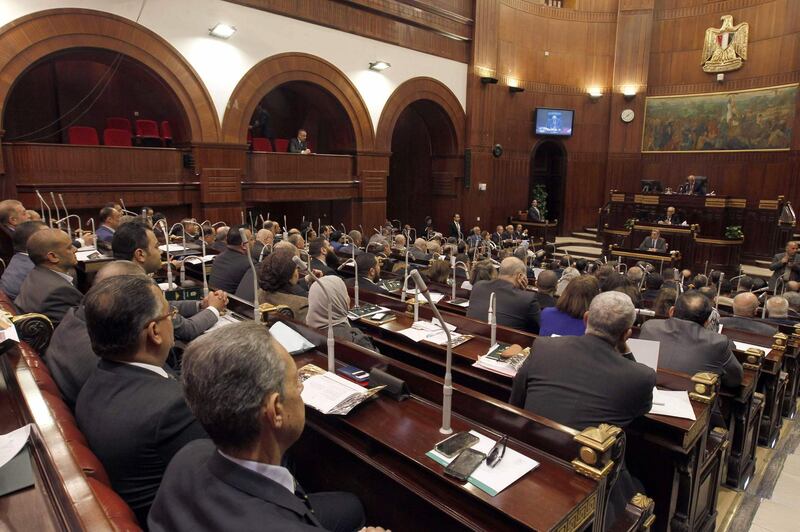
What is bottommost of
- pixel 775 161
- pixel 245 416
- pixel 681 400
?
pixel 681 400

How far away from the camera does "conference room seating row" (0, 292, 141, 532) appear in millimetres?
1295

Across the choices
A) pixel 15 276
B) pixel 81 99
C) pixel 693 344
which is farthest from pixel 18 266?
pixel 81 99

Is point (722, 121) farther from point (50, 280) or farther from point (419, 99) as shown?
point (50, 280)

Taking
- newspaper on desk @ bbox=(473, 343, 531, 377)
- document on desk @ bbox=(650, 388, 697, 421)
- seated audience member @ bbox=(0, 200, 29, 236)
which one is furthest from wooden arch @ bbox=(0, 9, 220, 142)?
document on desk @ bbox=(650, 388, 697, 421)

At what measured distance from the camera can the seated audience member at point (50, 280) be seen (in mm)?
2984

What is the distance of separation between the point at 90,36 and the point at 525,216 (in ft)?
35.0

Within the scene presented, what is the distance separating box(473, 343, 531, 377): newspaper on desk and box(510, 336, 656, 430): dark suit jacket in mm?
534

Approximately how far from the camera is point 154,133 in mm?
9406

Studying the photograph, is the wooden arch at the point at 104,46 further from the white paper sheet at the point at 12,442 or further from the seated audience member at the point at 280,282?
the white paper sheet at the point at 12,442

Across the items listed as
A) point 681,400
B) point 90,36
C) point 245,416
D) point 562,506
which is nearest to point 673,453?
point 681,400

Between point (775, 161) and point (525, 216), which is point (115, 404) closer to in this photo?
point (525, 216)

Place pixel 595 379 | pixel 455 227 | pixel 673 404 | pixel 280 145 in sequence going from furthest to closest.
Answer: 1. pixel 455 227
2. pixel 280 145
3. pixel 673 404
4. pixel 595 379

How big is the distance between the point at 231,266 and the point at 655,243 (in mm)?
9190

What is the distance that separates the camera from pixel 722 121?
1338cm
